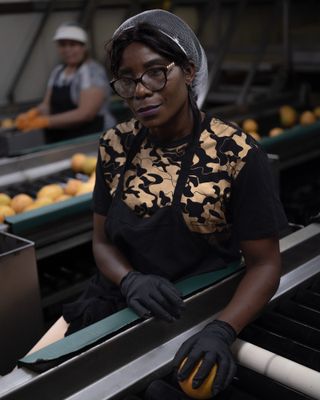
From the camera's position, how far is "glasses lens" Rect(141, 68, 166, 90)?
140cm

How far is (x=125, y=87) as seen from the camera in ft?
4.76

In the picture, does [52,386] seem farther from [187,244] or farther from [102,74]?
[102,74]

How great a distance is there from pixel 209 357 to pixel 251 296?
0.25 metres

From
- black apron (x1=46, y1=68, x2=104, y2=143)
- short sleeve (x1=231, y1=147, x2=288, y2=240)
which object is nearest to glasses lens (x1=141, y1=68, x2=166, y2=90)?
short sleeve (x1=231, y1=147, x2=288, y2=240)

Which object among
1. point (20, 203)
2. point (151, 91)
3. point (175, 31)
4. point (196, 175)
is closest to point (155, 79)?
point (151, 91)

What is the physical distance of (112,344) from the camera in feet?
4.34

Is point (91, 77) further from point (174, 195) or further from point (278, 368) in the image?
point (278, 368)

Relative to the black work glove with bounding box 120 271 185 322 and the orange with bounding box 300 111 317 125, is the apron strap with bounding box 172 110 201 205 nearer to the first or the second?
the black work glove with bounding box 120 271 185 322

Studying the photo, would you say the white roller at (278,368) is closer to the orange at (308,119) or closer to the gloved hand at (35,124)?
the orange at (308,119)

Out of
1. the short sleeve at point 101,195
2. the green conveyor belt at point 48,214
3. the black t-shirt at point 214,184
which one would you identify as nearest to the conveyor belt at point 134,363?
the black t-shirt at point 214,184

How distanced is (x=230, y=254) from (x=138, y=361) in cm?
40

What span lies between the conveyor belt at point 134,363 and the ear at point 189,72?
541 millimetres

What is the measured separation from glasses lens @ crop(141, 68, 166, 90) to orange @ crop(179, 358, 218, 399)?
0.66 metres

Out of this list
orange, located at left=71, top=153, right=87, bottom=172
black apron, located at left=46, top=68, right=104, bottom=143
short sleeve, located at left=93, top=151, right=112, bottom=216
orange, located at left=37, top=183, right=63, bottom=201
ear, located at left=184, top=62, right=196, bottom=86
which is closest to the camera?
ear, located at left=184, top=62, right=196, bottom=86
